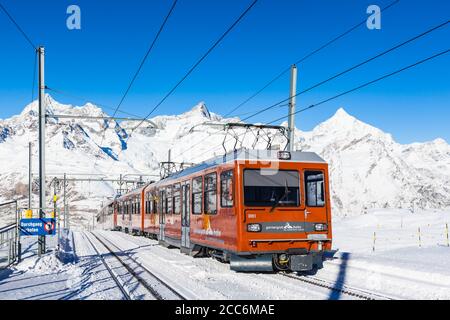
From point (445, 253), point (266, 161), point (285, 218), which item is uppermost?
point (266, 161)

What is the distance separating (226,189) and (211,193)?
136cm

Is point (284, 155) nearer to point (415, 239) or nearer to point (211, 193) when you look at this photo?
point (211, 193)

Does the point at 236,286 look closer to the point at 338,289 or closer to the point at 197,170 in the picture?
the point at 338,289

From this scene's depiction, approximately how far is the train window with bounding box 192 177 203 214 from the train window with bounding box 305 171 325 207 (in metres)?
3.54

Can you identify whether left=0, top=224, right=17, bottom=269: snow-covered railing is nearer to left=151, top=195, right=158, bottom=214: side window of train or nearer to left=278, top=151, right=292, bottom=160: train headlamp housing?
left=278, top=151, right=292, bottom=160: train headlamp housing

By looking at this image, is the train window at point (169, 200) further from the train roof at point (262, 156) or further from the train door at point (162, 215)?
the train roof at point (262, 156)

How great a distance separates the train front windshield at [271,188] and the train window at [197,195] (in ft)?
10.1

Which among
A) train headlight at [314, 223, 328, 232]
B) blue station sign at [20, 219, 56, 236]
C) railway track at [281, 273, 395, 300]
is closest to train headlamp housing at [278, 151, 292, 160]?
train headlight at [314, 223, 328, 232]

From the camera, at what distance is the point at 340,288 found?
10594 millimetres

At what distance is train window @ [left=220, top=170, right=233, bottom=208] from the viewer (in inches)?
508

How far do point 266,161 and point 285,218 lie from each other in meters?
1.45
